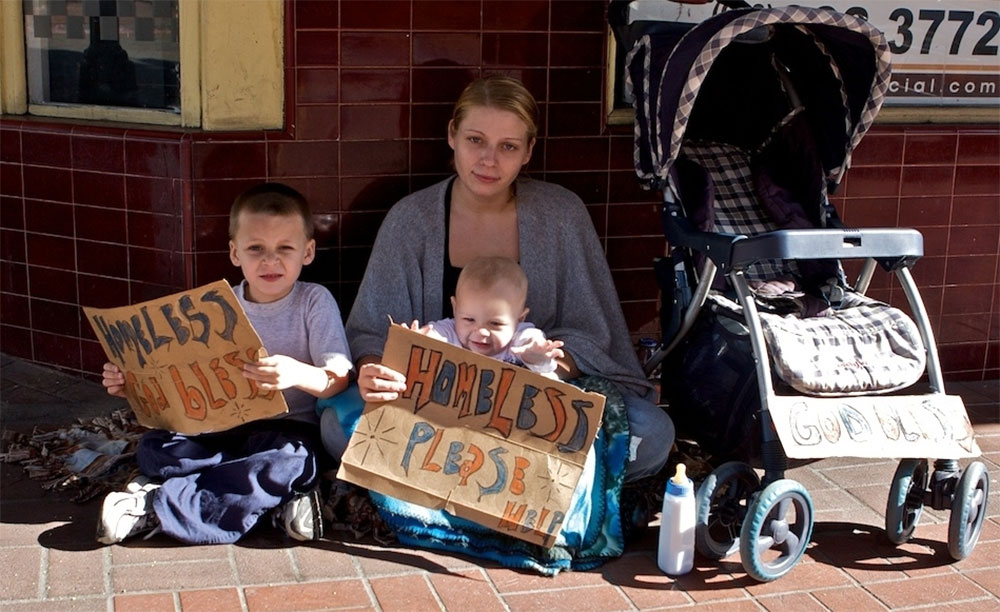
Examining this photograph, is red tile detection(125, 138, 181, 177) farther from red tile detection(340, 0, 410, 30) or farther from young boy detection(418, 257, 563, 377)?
young boy detection(418, 257, 563, 377)

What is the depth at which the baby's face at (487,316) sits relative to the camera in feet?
13.2

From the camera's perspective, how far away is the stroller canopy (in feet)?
13.5

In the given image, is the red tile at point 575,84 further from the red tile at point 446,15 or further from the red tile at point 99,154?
the red tile at point 99,154

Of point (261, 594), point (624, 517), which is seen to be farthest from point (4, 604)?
point (624, 517)

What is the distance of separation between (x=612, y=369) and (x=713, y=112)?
3.72 ft

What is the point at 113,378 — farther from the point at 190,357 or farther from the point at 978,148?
the point at 978,148

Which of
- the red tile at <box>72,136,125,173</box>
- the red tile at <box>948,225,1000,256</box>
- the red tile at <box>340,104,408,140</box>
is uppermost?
the red tile at <box>340,104,408,140</box>

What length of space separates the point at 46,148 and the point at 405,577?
2601 mm

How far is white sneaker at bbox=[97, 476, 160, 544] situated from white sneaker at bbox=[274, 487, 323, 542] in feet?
1.32

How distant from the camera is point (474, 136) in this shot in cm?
438

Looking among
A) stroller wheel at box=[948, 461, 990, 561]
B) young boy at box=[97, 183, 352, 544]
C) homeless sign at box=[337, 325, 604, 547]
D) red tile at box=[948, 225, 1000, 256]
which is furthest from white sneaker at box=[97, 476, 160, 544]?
red tile at box=[948, 225, 1000, 256]

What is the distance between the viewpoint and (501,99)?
439 centimetres

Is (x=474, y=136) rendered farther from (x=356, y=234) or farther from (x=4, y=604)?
(x=4, y=604)

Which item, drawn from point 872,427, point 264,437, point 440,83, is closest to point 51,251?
point 264,437
